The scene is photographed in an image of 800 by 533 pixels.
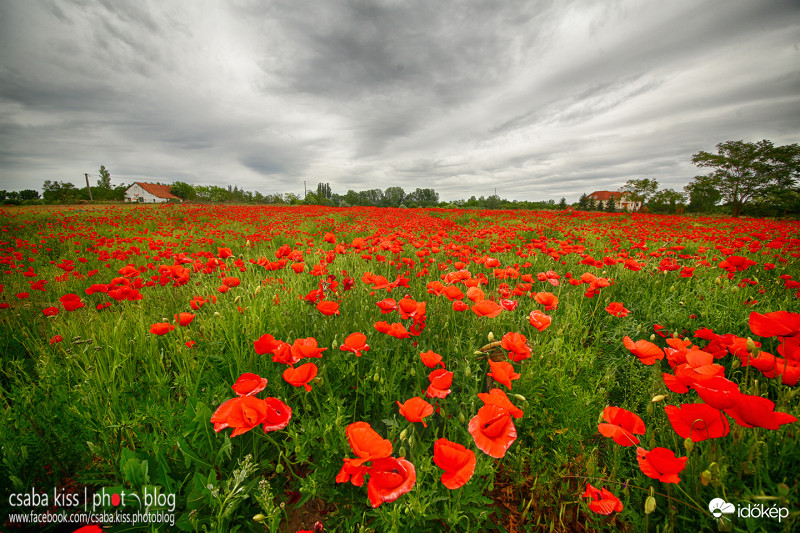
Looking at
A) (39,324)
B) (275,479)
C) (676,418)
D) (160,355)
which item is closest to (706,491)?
(676,418)

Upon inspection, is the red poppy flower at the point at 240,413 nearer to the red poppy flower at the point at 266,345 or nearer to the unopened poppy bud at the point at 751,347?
the red poppy flower at the point at 266,345

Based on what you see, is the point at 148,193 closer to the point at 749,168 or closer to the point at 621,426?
the point at 621,426

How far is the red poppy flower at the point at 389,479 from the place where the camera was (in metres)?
0.87

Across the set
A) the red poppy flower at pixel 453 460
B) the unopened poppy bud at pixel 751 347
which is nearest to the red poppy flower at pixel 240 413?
the red poppy flower at pixel 453 460

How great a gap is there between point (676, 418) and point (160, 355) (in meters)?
2.82

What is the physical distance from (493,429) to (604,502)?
51 centimetres

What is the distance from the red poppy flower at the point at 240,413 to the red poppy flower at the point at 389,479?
1.46 ft

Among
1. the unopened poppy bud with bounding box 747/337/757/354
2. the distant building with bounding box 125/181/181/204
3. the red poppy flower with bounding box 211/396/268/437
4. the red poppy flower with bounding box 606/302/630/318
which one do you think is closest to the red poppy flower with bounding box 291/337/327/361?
the red poppy flower with bounding box 211/396/268/437

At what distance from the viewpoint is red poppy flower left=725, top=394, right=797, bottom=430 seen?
0.84 m

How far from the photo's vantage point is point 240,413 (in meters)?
1.07

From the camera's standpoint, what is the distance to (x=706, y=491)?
1100 millimetres

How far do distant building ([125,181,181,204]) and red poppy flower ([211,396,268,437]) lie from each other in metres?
79.9

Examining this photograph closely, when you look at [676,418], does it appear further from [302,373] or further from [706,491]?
[302,373]

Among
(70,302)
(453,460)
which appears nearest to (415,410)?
(453,460)
